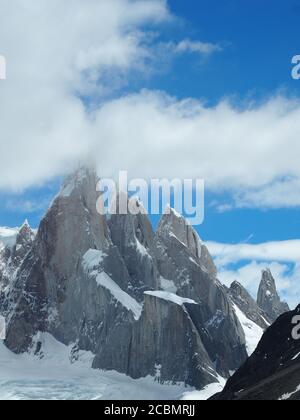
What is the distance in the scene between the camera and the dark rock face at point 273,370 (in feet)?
302

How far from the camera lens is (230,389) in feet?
398

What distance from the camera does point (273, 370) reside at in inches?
4665

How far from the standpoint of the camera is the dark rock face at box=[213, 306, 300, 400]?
9212cm
